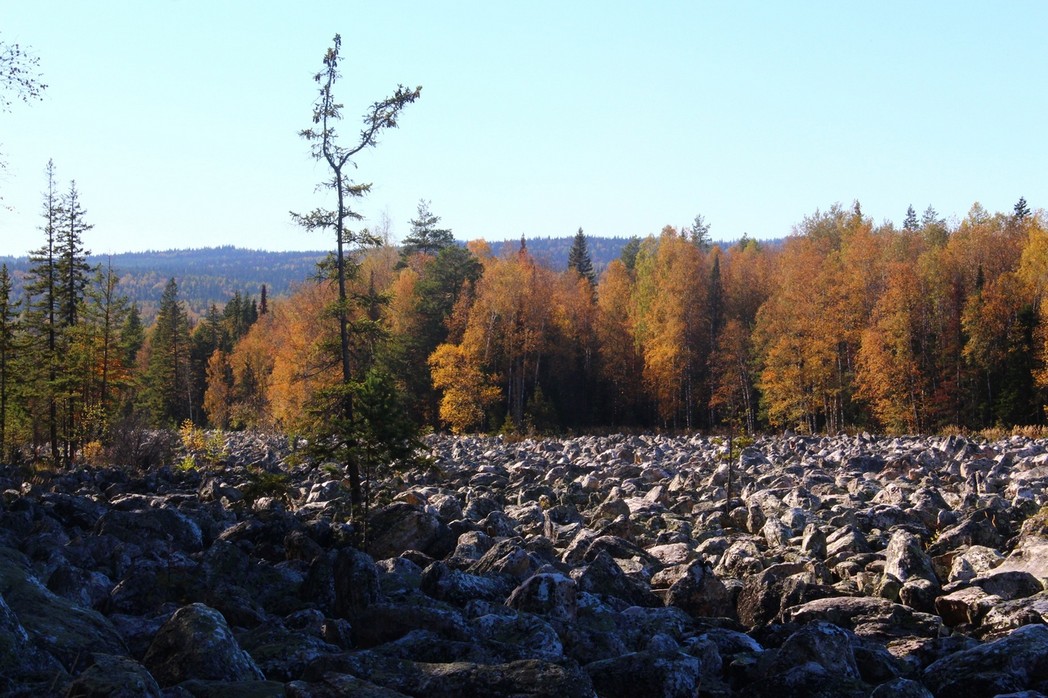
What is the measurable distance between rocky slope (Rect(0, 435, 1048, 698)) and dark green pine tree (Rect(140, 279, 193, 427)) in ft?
194

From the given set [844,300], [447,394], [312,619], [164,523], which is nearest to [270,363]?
[447,394]

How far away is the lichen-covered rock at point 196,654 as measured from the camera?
19.2ft

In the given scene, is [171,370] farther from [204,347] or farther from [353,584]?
[353,584]

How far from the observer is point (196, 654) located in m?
5.94

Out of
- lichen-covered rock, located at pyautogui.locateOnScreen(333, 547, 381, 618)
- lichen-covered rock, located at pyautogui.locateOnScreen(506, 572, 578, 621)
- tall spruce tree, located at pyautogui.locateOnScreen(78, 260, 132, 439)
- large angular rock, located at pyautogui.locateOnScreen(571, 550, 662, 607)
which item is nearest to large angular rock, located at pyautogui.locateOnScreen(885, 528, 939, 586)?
large angular rock, located at pyautogui.locateOnScreen(571, 550, 662, 607)

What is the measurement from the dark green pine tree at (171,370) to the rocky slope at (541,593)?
2325 inches

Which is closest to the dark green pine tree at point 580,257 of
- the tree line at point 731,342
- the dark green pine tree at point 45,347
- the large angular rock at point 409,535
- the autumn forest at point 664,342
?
the autumn forest at point 664,342

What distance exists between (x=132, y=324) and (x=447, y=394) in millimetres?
52181

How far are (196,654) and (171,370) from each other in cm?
7576

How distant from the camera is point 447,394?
2029 inches

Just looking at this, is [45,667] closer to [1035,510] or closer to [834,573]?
[834,573]

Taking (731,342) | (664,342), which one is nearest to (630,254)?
(664,342)

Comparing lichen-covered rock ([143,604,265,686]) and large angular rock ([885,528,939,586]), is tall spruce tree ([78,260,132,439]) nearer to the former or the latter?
large angular rock ([885,528,939,586])

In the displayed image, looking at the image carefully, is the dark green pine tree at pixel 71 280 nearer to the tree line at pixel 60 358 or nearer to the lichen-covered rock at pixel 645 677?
the tree line at pixel 60 358
